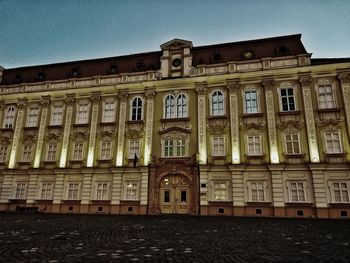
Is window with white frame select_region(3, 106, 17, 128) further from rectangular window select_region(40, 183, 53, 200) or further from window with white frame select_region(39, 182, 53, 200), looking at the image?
rectangular window select_region(40, 183, 53, 200)

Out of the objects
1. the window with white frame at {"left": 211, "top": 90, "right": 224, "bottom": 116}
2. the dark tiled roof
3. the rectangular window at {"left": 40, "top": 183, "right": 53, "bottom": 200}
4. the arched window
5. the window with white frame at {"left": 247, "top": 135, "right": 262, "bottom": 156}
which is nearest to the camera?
the window with white frame at {"left": 247, "top": 135, "right": 262, "bottom": 156}

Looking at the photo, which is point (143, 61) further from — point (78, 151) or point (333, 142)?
point (333, 142)

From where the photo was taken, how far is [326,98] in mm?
22078

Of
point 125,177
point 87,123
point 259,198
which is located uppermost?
point 87,123

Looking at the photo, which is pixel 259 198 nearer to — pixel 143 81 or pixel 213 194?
pixel 213 194

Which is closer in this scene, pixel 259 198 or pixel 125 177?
pixel 259 198

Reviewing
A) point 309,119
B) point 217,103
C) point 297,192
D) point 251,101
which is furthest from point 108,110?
point 297,192

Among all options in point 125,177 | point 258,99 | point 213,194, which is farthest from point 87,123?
point 258,99

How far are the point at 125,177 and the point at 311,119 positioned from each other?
16951 millimetres

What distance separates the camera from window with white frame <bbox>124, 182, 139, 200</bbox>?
23.6 metres

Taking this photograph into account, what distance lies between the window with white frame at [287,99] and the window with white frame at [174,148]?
9.37m

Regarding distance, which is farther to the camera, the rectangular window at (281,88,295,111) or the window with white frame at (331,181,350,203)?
the rectangular window at (281,88,295,111)

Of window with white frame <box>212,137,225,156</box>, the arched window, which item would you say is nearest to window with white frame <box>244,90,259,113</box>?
window with white frame <box>212,137,225,156</box>

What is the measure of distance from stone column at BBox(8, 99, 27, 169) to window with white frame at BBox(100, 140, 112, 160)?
9.54 m
